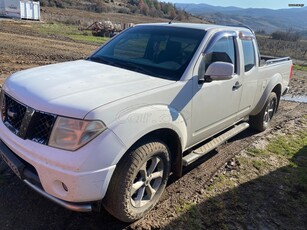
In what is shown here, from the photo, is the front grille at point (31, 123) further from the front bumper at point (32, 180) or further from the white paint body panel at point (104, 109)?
the front bumper at point (32, 180)

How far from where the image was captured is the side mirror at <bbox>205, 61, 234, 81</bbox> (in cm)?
346

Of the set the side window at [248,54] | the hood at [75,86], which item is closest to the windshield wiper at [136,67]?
the hood at [75,86]

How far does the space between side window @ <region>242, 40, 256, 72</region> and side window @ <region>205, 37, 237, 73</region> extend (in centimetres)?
36

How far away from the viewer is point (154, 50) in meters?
3.95

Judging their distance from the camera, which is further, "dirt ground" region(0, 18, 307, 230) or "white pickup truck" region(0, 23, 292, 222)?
"dirt ground" region(0, 18, 307, 230)

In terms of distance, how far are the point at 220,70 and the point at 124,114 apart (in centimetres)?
139

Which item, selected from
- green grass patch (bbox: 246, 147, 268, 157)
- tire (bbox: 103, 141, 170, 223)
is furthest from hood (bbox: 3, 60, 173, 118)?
green grass patch (bbox: 246, 147, 268, 157)

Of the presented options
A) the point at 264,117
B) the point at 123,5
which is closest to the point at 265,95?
the point at 264,117

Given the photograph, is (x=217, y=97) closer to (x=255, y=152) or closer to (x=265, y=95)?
(x=255, y=152)

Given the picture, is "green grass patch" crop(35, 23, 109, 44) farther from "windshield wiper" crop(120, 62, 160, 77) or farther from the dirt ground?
the dirt ground

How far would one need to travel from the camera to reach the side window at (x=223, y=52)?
3.86 m

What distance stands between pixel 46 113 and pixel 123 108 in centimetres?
65

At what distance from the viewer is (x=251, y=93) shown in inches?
197

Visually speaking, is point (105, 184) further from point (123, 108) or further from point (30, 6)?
point (30, 6)
